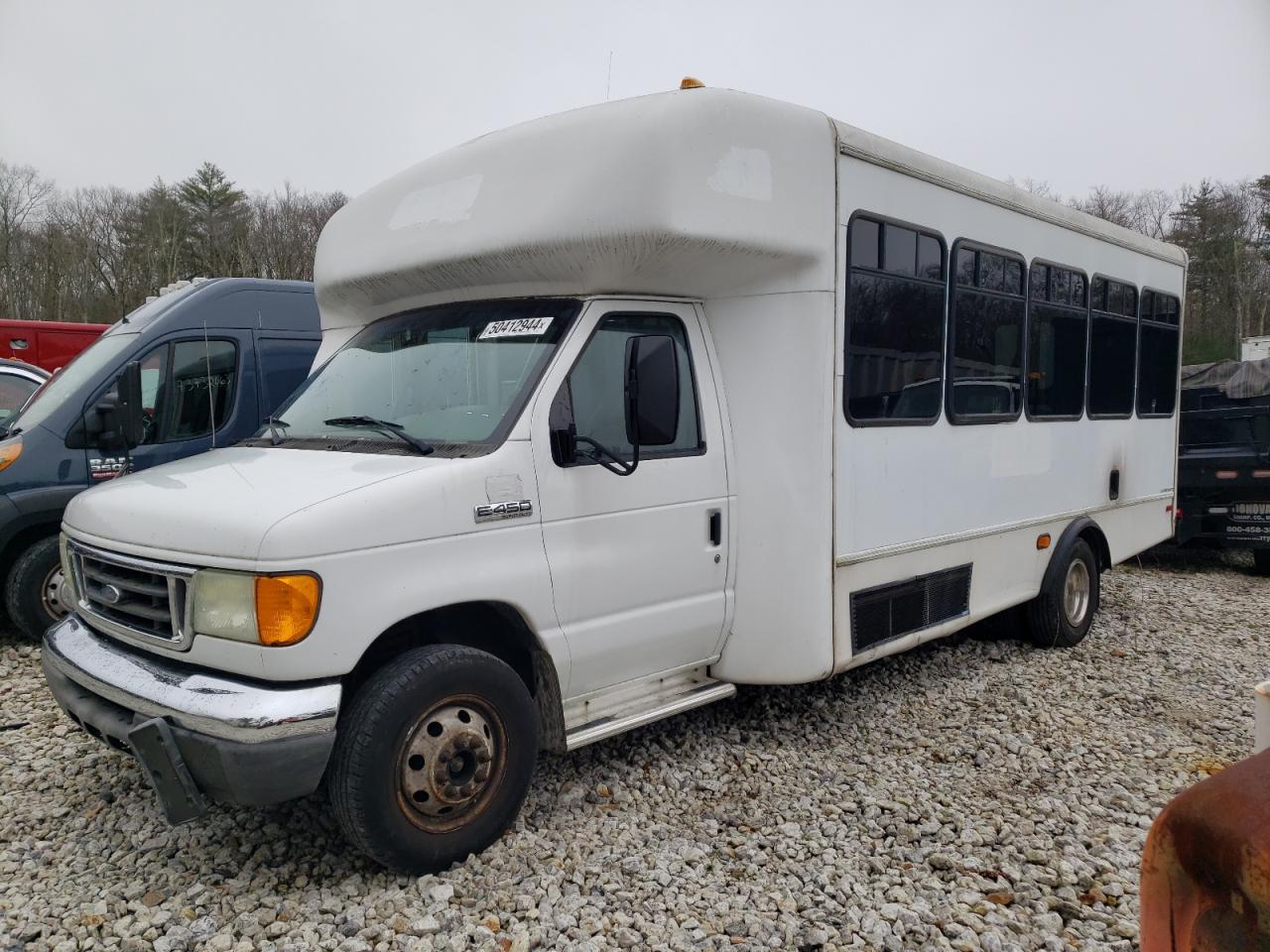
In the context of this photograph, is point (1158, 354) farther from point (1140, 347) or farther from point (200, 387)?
point (200, 387)

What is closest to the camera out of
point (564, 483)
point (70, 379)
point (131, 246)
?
point (564, 483)

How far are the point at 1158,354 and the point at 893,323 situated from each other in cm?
406

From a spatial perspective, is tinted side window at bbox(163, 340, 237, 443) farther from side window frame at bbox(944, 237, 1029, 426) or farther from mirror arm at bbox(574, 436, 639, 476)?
side window frame at bbox(944, 237, 1029, 426)

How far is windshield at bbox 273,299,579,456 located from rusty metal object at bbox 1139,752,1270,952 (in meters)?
2.60

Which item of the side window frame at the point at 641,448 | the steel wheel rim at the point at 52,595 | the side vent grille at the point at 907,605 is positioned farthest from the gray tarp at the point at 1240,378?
the steel wheel rim at the point at 52,595

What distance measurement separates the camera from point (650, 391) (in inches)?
150

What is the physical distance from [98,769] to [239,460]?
1.82m

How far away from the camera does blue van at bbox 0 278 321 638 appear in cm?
610

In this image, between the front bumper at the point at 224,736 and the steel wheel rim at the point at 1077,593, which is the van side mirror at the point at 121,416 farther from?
the steel wheel rim at the point at 1077,593

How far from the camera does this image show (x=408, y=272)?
4.52 meters

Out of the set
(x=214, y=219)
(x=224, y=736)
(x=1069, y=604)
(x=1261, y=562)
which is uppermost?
(x=214, y=219)

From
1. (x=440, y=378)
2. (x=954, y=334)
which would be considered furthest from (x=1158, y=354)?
(x=440, y=378)

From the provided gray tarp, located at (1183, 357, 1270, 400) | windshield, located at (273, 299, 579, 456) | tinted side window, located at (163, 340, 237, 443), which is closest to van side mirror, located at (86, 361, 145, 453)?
tinted side window, located at (163, 340, 237, 443)

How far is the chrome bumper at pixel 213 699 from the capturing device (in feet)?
9.78
